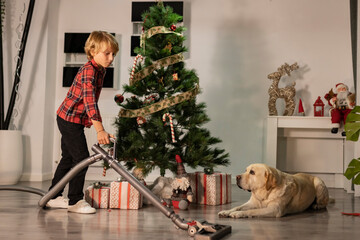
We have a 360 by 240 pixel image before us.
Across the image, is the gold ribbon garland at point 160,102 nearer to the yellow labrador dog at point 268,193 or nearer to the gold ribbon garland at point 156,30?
the gold ribbon garland at point 156,30

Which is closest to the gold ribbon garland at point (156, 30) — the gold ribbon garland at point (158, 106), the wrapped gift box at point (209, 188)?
the gold ribbon garland at point (158, 106)

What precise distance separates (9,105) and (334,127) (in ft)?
10.6

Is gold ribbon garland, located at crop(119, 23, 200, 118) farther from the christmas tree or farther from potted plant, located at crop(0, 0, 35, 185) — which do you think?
potted plant, located at crop(0, 0, 35, 185)

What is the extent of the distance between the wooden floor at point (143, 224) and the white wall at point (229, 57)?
6.00 ft

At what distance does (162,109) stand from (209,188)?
0.70 meters

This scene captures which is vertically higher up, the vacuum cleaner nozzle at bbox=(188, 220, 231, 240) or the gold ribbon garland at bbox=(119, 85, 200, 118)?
the gold ribbon garland at bbox=(119, 85, 200, 118)

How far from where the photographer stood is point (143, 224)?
2.45 metres

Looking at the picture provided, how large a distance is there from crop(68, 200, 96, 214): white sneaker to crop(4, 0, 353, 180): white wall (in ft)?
6.93

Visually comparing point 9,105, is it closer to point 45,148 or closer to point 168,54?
point 45,148

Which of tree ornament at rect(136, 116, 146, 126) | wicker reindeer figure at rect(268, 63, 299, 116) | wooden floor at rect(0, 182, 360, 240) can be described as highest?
wicker reindeer figure at rect(268, 63, 299, 116)

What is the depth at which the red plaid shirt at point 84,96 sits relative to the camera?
8.75 feet

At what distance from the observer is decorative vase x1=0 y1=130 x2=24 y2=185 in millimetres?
4309

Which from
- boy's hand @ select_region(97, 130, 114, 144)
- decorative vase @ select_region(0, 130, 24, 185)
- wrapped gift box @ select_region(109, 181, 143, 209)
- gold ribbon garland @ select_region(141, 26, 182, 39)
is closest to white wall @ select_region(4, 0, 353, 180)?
decorative vase @ select_region(0, 130, 24, 185)

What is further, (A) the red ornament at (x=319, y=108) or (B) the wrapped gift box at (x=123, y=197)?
(A) the red ornament at (x=319, y=108)
